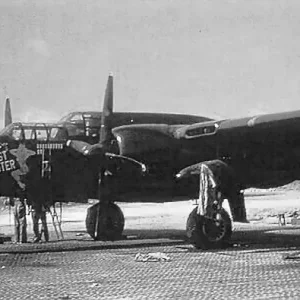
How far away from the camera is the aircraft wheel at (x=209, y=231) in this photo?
1584 cm

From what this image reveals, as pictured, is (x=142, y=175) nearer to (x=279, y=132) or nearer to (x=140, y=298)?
(x=279, y=132)

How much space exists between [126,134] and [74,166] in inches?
64.1

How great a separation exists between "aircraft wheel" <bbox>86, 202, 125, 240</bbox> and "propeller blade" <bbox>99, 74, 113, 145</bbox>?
3334 mm

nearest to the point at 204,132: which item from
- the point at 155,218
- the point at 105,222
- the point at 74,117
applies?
the point at 74,117

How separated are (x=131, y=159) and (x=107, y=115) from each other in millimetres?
1352

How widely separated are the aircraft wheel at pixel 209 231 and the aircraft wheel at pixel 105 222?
4.12 metres

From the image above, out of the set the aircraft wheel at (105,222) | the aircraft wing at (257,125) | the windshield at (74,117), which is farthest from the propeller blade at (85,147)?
the aircraft wheel at (105,222)

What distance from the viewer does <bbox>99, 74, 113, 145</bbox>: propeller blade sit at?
55.1 ft

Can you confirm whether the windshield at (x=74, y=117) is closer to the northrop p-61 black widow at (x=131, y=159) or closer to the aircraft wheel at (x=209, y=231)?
the northrop p-61 black widow at (x=131, y=159)

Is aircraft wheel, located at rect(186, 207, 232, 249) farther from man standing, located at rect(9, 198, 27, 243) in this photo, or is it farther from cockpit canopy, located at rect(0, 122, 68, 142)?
man standing, located at rect(9, 198, 27, 243)

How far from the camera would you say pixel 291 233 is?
2081cm

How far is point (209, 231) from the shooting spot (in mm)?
15969

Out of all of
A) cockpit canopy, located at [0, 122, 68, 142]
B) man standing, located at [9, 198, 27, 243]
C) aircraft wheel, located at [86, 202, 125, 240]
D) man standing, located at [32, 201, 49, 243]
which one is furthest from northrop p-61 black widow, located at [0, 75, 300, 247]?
aircraft wheel, located at [86, 202, 125, 240]

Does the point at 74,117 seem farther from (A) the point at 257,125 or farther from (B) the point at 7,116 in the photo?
(A) the point at 257,125
